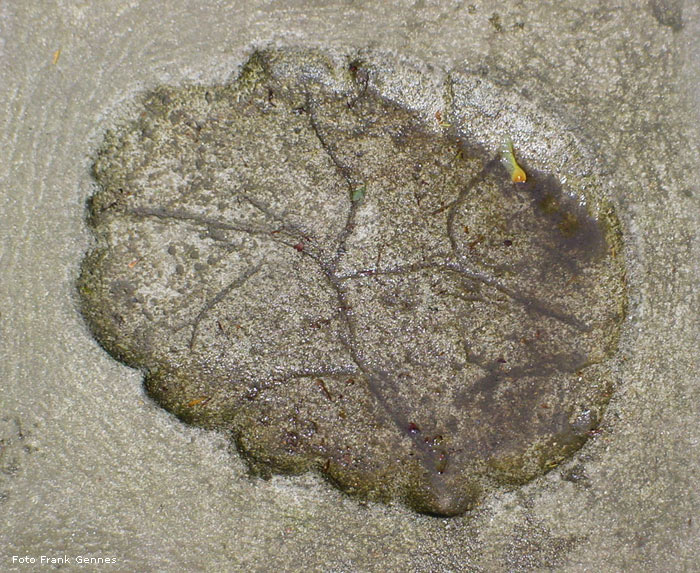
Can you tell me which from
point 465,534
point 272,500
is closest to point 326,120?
point 272,500

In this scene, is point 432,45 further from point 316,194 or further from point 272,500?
point 272,500

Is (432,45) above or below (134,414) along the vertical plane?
above

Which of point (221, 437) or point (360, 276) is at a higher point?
point (360, 276)
